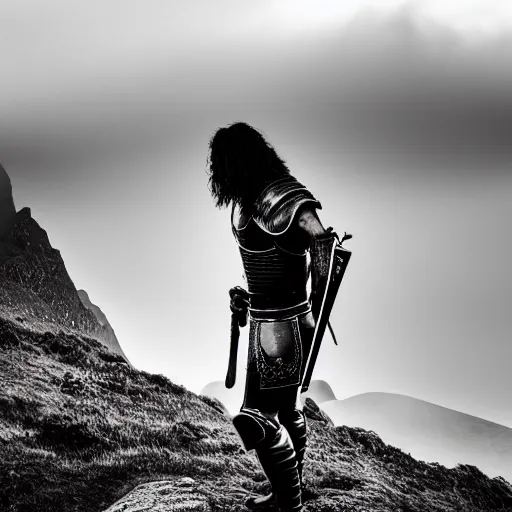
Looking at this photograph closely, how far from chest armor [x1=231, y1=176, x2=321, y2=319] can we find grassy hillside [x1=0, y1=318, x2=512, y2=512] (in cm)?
142

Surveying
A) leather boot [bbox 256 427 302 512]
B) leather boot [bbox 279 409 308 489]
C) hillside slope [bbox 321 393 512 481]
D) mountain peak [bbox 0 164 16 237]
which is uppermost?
mountain peak [bbox 0 164 16 237]

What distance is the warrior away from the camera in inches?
174

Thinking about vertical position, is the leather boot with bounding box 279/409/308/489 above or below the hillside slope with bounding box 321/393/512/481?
below

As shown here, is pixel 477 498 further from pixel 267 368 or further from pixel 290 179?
pixel 290 179

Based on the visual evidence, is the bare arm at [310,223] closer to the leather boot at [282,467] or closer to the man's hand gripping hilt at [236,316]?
the man's hand gripping hilt at [236,316]

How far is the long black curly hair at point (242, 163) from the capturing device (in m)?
4.51

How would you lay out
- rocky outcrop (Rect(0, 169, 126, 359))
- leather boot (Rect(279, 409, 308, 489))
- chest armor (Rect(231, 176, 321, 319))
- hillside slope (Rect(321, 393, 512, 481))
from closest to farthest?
1. chest armor (Rect(231, 176, 321, 319))
2. leather boot (Rect(279, 409, 308, 489))
3. hillside slope (Rect(321, 393, 512, 481))
4. rocky outcrop (Rect(0, 169, 126, 359))

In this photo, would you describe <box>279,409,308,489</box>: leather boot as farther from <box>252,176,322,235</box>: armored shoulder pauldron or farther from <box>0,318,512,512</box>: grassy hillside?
<box>252,176,322,235</box>: armored shoulder pauldron

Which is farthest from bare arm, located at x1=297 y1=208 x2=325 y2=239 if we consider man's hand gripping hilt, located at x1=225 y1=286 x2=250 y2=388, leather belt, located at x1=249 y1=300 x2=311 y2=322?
man's hand gripping hilt, located at x1=225 y1=286 x2=250 y2=388

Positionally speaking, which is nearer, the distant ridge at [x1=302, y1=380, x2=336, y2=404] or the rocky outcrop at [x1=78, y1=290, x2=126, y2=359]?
the distant ridge at [x1=302, y1=380, x2=336, y2=404]

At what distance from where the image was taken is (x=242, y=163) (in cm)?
455

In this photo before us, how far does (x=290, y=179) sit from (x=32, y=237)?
4.16 m

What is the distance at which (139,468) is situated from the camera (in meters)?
5.73

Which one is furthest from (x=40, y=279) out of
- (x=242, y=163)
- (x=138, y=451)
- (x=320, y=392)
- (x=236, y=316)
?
(x=242, y=163)
